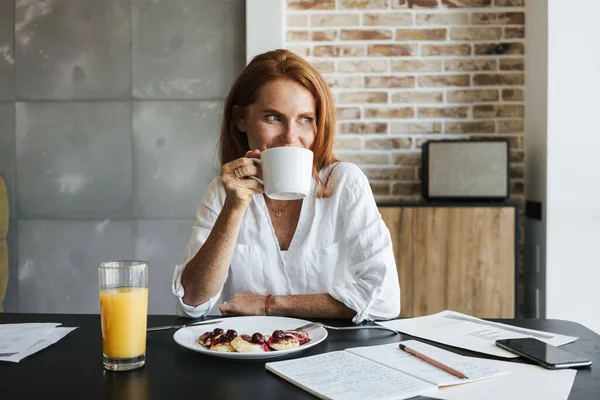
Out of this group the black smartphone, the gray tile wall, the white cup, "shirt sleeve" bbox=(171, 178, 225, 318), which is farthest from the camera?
the gray tile wall

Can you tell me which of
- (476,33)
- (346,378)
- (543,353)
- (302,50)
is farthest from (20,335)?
(476,33)

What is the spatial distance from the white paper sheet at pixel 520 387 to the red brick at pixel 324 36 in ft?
7.23

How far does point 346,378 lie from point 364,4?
233 cm

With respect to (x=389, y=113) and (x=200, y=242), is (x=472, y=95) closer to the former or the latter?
(x=389, y=113)

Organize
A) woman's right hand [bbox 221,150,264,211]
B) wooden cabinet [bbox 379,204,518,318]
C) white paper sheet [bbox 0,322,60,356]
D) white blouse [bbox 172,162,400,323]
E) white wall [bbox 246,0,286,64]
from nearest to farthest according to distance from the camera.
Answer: white paper sheet [bbox 0,322,60,356] → woman's right hand [bbox 221,150,264,211] → white blouse [bbox 172,162,400,323] → wooden cabinet [bbox 379,204,518,318] → white wall [bbox 246,0,286,64]

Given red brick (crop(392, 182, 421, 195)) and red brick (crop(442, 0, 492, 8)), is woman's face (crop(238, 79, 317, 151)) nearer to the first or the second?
red brick (crop(392, 182, 421, 195))

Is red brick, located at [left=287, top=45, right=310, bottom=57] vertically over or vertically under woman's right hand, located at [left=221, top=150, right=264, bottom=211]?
over

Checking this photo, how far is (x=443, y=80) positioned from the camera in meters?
2.78

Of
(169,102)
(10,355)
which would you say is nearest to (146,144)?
(169,102)

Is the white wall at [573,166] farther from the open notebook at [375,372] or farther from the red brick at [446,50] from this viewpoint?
the open notebook at [375,372]

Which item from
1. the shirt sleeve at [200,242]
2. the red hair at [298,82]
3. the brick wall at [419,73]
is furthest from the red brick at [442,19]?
the shirt sleeve at [200,242]

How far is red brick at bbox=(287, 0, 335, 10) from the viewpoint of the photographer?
2.79m

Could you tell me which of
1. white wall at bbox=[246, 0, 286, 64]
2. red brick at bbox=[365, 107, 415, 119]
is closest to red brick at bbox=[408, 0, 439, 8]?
red brick at bbox=[365, 107, 415, 119]

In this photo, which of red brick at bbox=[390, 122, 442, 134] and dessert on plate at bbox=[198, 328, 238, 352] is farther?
red brick at bbox=[390, 122, 442, 134]
